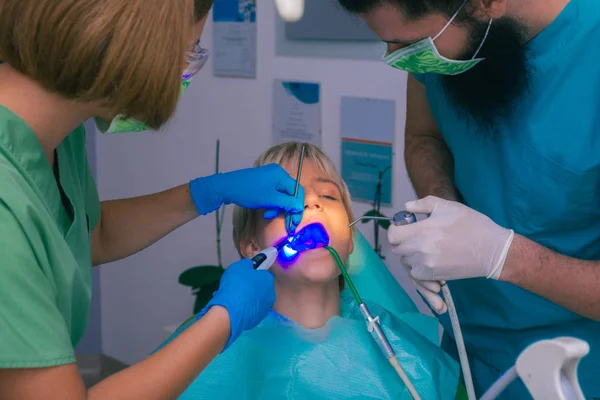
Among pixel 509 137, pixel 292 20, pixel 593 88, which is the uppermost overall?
pixel 292 20

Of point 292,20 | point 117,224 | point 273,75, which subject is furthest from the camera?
point 273,75

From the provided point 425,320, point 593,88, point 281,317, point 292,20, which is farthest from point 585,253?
point 292,20

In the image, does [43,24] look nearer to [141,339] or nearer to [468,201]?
[468,201]

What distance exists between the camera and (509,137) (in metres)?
1.50

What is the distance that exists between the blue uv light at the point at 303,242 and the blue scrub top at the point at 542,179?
13.8 inches

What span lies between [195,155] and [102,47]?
2.20m

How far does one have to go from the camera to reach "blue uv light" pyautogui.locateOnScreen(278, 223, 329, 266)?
63.0 inches

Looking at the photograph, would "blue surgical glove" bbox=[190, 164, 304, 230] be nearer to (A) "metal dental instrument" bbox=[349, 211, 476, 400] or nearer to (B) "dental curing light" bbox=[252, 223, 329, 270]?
(B) "dental curing light" bbox=[252, 223, 329, 270]

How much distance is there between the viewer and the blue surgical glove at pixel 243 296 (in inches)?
49.0

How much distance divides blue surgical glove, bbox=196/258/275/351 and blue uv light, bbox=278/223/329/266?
0.18 meters

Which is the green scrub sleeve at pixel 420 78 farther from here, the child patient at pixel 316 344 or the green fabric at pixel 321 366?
the green fabric at pixel 321 366

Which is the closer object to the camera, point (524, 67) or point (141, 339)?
point (524, 67)

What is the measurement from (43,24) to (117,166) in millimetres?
2670

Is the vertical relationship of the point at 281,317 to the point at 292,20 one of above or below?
below
